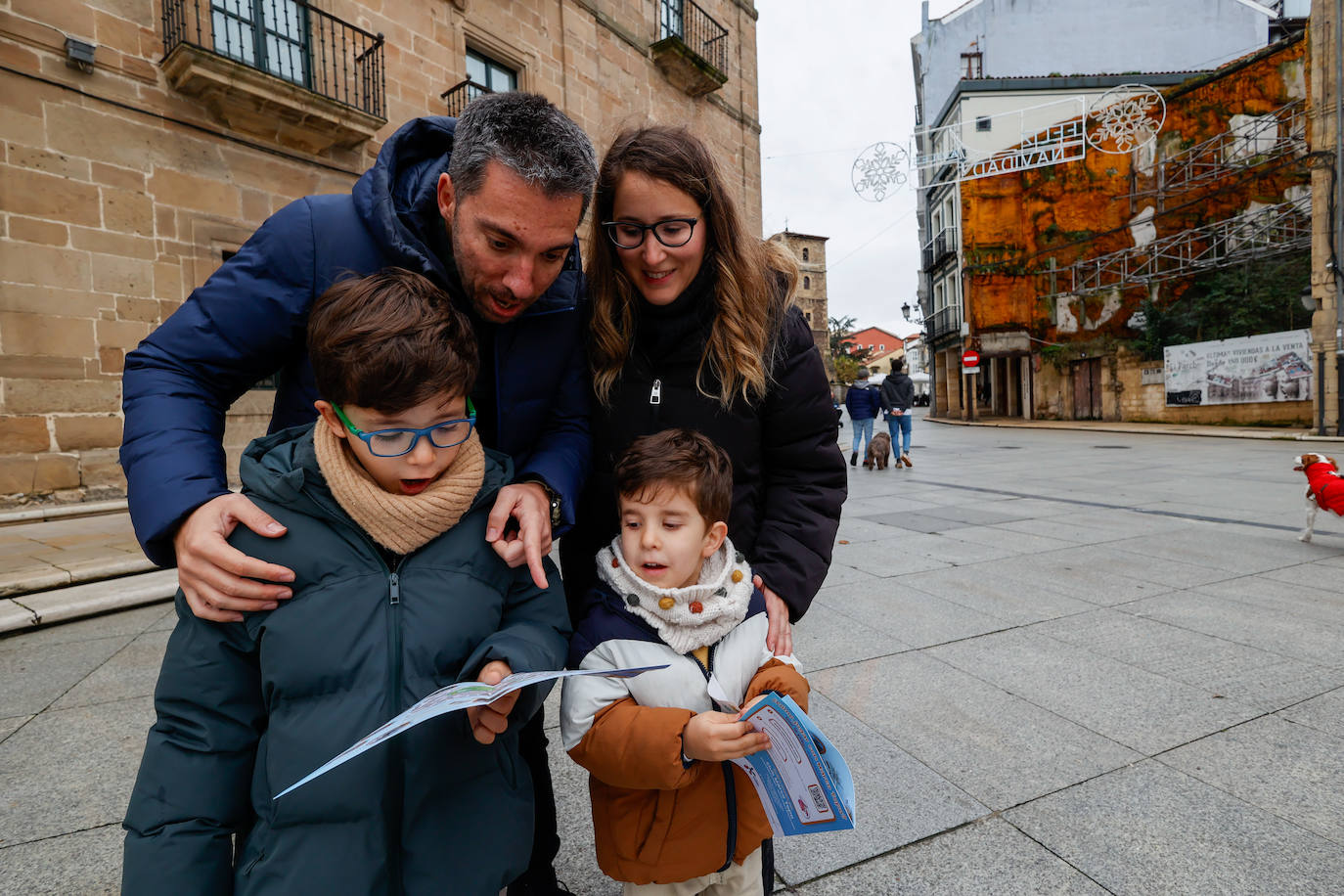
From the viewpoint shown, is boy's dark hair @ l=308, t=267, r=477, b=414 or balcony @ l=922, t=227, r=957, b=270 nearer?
boy's dark hair @ l=308, t=267, r=477, b=414

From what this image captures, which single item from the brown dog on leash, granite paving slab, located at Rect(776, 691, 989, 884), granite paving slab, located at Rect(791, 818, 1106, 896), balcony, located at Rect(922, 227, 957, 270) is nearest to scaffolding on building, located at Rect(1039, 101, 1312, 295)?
balcony, located at Rect(922, 227, 957, 270)

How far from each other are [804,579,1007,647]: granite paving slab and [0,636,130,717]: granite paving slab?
3.90m

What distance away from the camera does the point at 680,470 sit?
1.46 meters

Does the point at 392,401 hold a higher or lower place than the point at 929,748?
higher

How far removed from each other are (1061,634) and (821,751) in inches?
118

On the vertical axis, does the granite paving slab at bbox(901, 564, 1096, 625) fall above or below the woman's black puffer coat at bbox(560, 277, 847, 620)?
below

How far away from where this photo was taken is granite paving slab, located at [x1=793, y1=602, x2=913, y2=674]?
11.1 ft

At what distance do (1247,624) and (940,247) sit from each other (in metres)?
31.4

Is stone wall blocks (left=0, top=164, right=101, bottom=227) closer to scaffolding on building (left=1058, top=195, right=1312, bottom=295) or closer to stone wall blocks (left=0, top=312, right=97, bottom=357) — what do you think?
stone wall blocks (left=0, top=312, right=97, bottom=357)

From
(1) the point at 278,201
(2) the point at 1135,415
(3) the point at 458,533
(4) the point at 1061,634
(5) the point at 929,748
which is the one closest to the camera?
(3) the point at 458,533

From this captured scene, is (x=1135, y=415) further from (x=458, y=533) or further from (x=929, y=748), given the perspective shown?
(x=458, y=533)

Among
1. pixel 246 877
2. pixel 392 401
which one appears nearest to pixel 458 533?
pixel 392 401

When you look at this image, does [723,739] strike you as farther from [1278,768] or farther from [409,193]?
[1278,768]

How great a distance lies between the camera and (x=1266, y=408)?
58.5 ft
